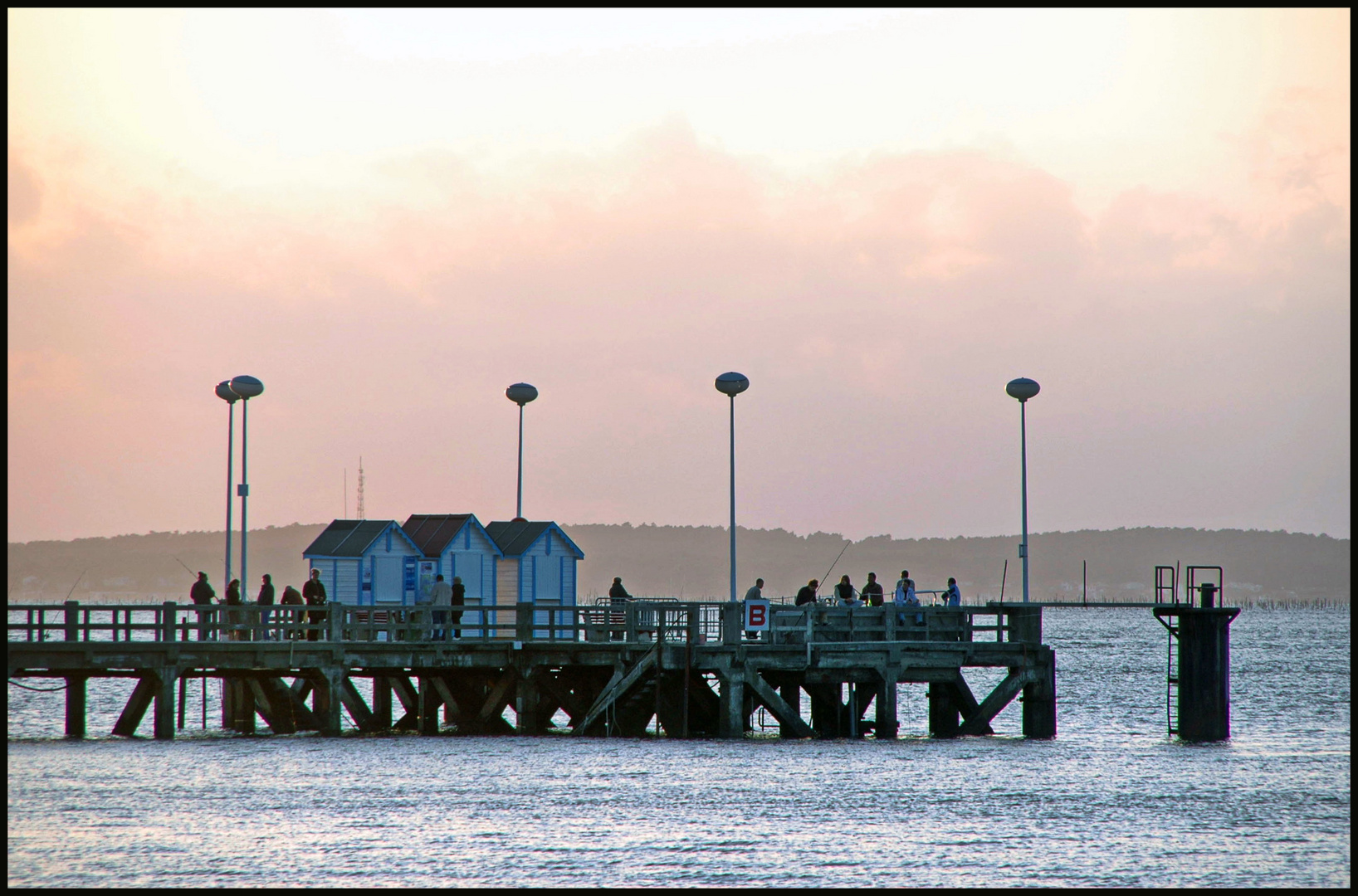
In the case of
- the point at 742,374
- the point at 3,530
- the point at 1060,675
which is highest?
the point at 742,374

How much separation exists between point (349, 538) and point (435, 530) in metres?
2.20

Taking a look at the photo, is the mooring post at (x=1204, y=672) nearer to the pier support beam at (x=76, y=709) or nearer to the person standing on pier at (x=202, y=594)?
the person standing on pier at (x=202, y=594)

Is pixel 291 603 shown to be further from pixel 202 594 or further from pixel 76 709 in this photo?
pixel 76 709

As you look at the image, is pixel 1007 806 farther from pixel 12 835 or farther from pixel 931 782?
pixel 12 835

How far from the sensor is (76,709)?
3097cm

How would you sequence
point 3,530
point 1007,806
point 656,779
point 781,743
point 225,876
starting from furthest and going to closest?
point 781,743, point 656,779, point 1007,806, point 3,530, point 225,876

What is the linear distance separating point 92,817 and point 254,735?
34.9 feet

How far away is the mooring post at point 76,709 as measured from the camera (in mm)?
30406

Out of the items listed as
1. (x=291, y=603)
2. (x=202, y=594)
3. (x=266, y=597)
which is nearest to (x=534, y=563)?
(x=291, y=603)

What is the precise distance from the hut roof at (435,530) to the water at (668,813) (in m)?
5.83

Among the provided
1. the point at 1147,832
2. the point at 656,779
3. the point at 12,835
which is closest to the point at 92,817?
the point at 12,835

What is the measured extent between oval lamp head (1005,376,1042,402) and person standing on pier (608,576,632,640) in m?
10.1

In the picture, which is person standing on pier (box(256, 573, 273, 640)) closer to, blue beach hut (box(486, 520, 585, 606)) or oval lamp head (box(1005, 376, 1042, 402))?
blue beach hut (box(486, 520, 585, 606))

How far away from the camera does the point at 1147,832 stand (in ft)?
72.7
